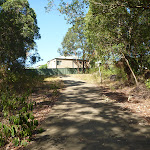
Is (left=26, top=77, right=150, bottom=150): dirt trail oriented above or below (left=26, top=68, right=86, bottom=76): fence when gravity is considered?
below

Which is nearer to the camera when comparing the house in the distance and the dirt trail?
the dirt trail

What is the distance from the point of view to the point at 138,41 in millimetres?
9531

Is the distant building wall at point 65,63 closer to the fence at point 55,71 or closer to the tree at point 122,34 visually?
the fence at point 55,71

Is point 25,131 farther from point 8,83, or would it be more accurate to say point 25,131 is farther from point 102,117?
point 8,83

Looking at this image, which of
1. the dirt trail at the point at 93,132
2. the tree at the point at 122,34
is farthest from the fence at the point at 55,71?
the dirt trail at the point at 93,132

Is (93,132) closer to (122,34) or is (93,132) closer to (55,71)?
(122,34)

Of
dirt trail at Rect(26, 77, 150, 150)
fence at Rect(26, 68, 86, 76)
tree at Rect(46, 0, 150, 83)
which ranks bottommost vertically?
dirt trail at Rect(26, 77, 150, 150)

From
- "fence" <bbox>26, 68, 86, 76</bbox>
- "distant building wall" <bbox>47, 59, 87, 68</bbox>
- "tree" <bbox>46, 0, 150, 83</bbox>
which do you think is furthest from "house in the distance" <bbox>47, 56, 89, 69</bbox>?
"tree" <bbox>46, 0, 150, 83</bbox>

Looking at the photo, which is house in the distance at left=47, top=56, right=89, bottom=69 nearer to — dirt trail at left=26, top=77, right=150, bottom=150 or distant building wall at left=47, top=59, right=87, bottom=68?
distant building wall at left=47, top=59, right=87, bottom=68

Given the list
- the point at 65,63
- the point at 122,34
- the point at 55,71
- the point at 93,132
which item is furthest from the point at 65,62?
the point at 93,132

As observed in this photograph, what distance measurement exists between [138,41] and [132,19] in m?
1.58

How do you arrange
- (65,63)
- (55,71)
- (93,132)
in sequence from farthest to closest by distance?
(65,63) → (55,71) → (93,132)

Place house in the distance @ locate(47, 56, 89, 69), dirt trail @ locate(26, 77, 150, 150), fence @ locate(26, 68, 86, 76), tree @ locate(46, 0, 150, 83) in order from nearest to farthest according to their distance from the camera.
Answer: dirt trail @ locate(26, 77, 150, 150)
tree @ locate(46, 0, 150, 83)
fence @ locate(26, 68, 86, 76)
house in the distance @ locate(47, 56, 89, 69)

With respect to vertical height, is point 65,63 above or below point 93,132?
above
